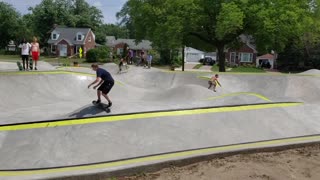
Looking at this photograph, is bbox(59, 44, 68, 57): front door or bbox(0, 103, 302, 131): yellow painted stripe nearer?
bbox(0, 103, 302, 131): yellow painted stripe

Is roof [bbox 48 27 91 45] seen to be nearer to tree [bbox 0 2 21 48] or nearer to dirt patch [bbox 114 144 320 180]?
tree [bbox 0 2 21 48]

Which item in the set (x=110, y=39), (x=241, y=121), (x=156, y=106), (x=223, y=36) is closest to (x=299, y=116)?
(x=241, y=121)

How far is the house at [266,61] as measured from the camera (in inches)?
2849

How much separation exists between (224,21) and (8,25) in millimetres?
57104

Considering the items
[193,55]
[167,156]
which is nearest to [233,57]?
[193,55]

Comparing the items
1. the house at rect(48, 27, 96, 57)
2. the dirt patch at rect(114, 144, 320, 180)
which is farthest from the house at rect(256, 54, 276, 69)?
the dirt patch at rect(114, 144, 320, 180)

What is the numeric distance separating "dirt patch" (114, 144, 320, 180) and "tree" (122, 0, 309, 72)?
23297 mm

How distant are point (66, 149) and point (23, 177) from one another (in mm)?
1402

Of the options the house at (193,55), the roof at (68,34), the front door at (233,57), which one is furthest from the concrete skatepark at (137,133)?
the house at (193,55)

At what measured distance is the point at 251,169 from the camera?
29.4 ft

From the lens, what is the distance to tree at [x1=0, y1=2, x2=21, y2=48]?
77.2 meters

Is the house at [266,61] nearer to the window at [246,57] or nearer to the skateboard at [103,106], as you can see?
the window at [246,57]

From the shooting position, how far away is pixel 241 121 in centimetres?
1154

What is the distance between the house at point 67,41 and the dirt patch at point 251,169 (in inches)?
2915
